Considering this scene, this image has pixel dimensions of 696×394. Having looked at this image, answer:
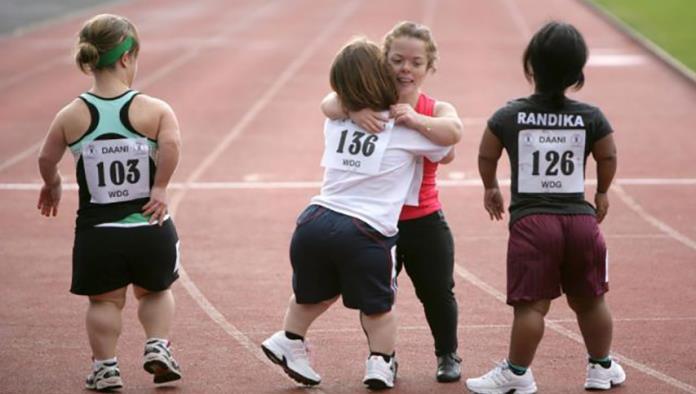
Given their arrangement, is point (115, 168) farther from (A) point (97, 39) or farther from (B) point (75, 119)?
(A) point (97, 39)

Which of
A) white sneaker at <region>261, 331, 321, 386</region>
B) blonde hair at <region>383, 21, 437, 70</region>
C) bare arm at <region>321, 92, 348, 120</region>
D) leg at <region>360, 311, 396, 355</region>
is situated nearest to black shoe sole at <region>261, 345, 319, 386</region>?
white sneaker at <region>261, 331, 321, 386</region>

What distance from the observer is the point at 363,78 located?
6895 millimetres

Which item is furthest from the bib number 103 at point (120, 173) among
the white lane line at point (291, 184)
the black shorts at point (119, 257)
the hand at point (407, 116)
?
the white lane line at point (291, 184)

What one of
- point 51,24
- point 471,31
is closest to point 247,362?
point 471,31

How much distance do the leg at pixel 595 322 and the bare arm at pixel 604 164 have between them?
15.5 inches

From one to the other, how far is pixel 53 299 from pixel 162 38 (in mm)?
28118

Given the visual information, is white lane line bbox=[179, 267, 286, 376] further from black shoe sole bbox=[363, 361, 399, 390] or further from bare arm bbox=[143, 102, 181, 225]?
bare arm bbox=[143, 102, 181, 225]

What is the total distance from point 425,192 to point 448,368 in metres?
0.88

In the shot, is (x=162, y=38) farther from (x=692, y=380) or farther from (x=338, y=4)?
(x=692, y=380)

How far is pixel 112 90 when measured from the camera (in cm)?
711

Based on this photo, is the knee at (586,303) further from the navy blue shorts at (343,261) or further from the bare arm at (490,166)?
the navy blue shorts at (343,261)

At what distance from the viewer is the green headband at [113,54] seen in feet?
23.2

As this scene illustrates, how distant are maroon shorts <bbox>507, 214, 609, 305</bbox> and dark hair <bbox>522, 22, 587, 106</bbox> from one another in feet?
1.83

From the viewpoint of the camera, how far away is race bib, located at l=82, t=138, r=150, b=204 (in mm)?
7062
